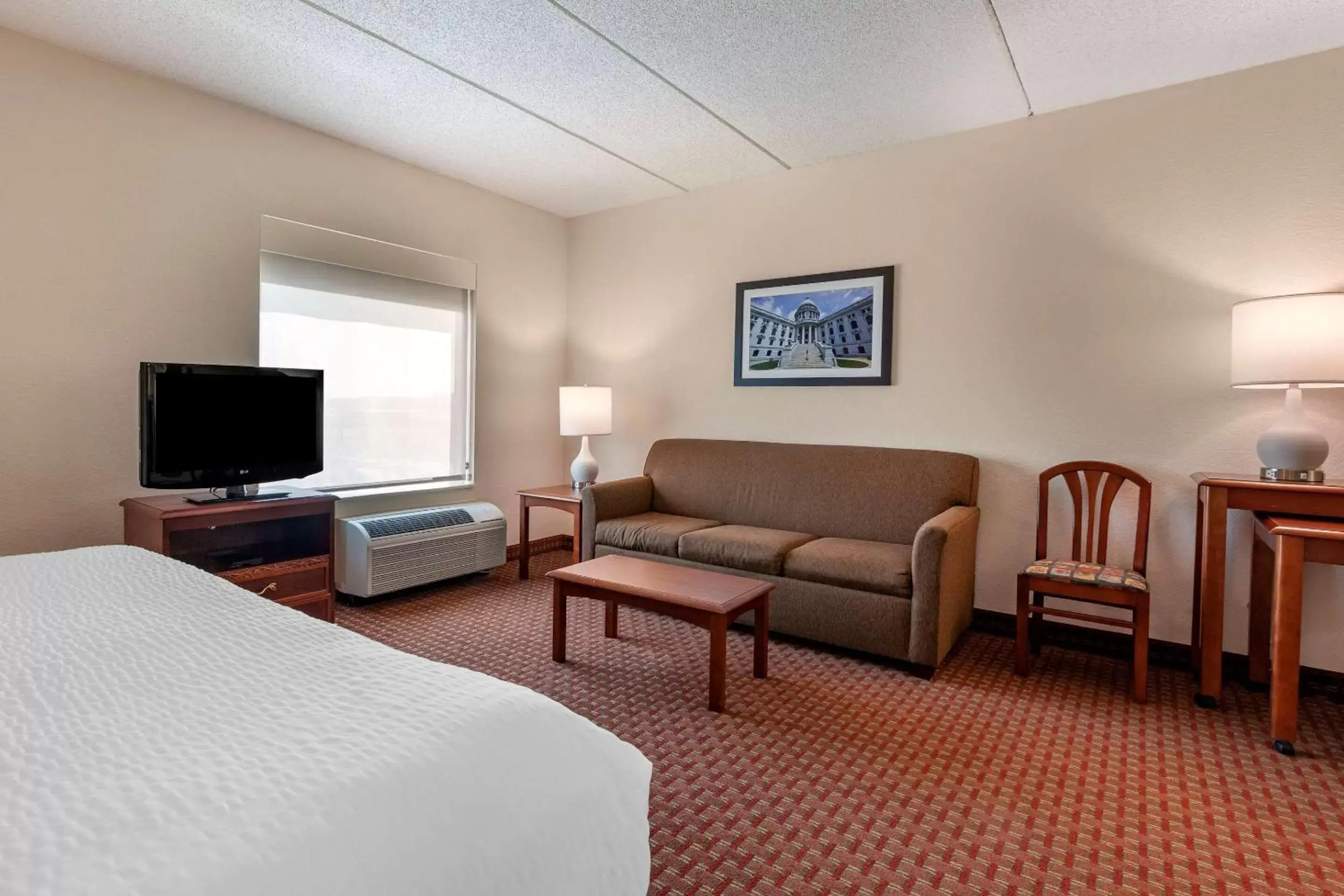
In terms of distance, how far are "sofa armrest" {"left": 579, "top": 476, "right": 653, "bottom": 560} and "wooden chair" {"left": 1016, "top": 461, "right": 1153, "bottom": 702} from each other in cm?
207

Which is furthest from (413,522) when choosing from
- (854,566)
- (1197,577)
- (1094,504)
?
(1197,577)

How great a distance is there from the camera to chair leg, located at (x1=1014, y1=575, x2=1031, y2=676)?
2711 millimetres

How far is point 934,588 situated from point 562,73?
2616mm

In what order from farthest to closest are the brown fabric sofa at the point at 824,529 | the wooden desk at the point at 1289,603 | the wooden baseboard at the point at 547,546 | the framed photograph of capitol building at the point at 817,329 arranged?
the wooden baseboard at the point at 547,546 < the framed photograph of capitol building at the point at 817,329 < the brown fabric sofa at the point at 824,529 < the wooden desk at the point at 1289,603

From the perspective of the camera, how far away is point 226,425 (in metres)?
2.84

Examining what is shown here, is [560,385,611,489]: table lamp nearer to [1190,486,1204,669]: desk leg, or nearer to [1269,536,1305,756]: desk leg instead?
[1190,486,1204,669]: desk leg

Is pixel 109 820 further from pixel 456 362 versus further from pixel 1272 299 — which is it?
pixel 456 362

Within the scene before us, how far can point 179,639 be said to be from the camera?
1151 millimetres

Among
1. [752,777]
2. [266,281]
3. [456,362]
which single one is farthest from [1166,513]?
[266,281]

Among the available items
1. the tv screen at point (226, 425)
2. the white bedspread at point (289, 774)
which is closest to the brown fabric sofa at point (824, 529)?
the tv screen at point (226, 425)

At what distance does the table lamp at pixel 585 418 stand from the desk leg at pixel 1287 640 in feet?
10.5

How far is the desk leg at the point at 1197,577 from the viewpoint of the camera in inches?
107

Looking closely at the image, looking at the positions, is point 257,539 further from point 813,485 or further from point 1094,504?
point 1094,504

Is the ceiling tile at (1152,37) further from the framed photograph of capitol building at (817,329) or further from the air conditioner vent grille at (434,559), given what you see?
the air conditioner vent grille at (434,559)
